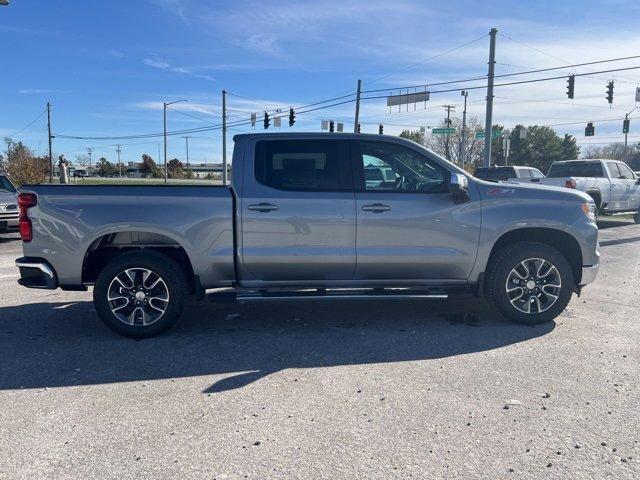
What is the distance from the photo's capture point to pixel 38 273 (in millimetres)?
5113

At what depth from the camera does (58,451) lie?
10.3ft

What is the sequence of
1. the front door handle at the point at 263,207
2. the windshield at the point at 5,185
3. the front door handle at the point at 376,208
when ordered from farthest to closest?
the windshield at the point at 5,185 → the front door handle at the point at 376,208 → the front door handle at the point at 263,207

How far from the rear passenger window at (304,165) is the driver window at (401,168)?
0.26m

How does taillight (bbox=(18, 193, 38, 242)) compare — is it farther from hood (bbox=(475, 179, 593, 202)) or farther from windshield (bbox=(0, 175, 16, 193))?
windshield (bbox=(0, 175, 16, 193))

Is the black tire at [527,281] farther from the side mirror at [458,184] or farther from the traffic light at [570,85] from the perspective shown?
the traffic light at [570,85]

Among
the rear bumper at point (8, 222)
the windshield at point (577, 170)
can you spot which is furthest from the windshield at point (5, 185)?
the windshield at point (577, 170)

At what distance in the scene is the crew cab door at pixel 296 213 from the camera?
521cm

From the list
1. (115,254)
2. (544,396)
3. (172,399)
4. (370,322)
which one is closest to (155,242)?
(115,254)

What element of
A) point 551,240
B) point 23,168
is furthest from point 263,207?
point 23,168

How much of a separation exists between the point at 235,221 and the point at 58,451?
2587 millimetres

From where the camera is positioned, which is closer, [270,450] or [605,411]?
[270,450]

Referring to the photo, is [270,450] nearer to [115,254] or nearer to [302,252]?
[302,252]

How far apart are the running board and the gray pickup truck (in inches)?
0.8

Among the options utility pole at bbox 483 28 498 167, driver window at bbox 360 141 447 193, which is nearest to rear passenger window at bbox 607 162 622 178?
utility pole at bbox 483 28 498 167
